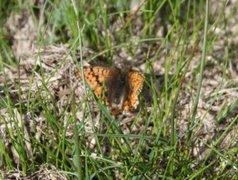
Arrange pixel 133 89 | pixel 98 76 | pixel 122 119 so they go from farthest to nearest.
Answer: pixel 122 119 → pixel 98 76 → pixel 133 89

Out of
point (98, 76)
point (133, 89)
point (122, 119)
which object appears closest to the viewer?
point (133, 89)

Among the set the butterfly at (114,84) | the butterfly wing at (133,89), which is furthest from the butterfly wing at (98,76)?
the butterfly wing at (133,89)

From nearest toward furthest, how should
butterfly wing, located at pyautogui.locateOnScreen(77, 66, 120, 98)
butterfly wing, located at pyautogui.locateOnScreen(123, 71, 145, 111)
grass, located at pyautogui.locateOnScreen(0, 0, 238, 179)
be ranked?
grass, located at pyautogui.locateOnScreen(0, 0, 238, 179)
butterfly wing, located at pyautogui.locateOnScreen(123, 71, 145, 111)
butterfly wing, located at pyautogui.locateOnScreen(77, 66, 120, 98)

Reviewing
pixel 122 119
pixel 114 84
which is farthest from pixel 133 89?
pixel 122 119

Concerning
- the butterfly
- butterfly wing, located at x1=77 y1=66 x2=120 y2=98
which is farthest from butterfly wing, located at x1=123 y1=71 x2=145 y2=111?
butterfly wing, located at x1=77 y1=66 x2=120 y2=98

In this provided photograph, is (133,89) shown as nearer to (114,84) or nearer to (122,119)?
(114,84)

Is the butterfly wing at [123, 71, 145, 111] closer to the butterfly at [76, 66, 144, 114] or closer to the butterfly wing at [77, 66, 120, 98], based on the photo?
the butterfly at [76, 66, 144, 114]

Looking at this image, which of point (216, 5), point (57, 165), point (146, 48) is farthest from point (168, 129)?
point (216, 5)

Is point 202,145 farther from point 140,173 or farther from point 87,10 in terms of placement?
point 87,10

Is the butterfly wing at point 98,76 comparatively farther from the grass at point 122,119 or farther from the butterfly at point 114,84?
the grass at point 122,119
